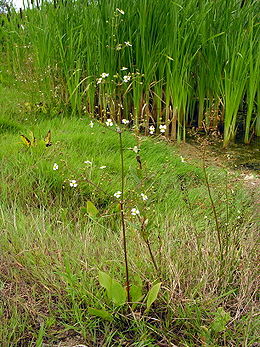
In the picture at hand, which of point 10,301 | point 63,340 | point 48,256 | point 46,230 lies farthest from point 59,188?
point 63,340

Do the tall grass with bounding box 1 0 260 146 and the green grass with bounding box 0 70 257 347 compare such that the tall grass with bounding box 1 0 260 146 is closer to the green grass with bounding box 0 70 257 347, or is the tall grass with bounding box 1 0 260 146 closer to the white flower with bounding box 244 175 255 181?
the white flower with bounding box 244 175 255 181

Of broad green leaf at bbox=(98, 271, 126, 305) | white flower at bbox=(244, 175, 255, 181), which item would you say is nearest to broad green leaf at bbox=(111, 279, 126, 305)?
broad green leaf at bbox=(98, 271, 126, 305)

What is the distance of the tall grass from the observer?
3525mm

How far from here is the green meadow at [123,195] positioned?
1358 mm

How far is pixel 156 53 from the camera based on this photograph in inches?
141

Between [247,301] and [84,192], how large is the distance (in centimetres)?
123

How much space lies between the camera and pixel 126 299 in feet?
4.54

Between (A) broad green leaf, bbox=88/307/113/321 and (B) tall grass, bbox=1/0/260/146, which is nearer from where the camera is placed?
(A) broad green leaf, bbox=88/307/113/321

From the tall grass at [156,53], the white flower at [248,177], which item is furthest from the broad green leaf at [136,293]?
the tall grass at [156,53]

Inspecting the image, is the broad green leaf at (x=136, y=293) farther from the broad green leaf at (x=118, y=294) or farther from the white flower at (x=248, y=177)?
the white flower at (x=248, y=177)

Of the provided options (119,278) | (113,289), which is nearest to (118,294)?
(113,289)

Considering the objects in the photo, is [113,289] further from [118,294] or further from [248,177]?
[248,177]

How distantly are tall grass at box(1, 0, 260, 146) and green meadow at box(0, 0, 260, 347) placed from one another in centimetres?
2

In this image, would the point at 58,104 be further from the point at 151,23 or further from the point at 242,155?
the point at 242,155
